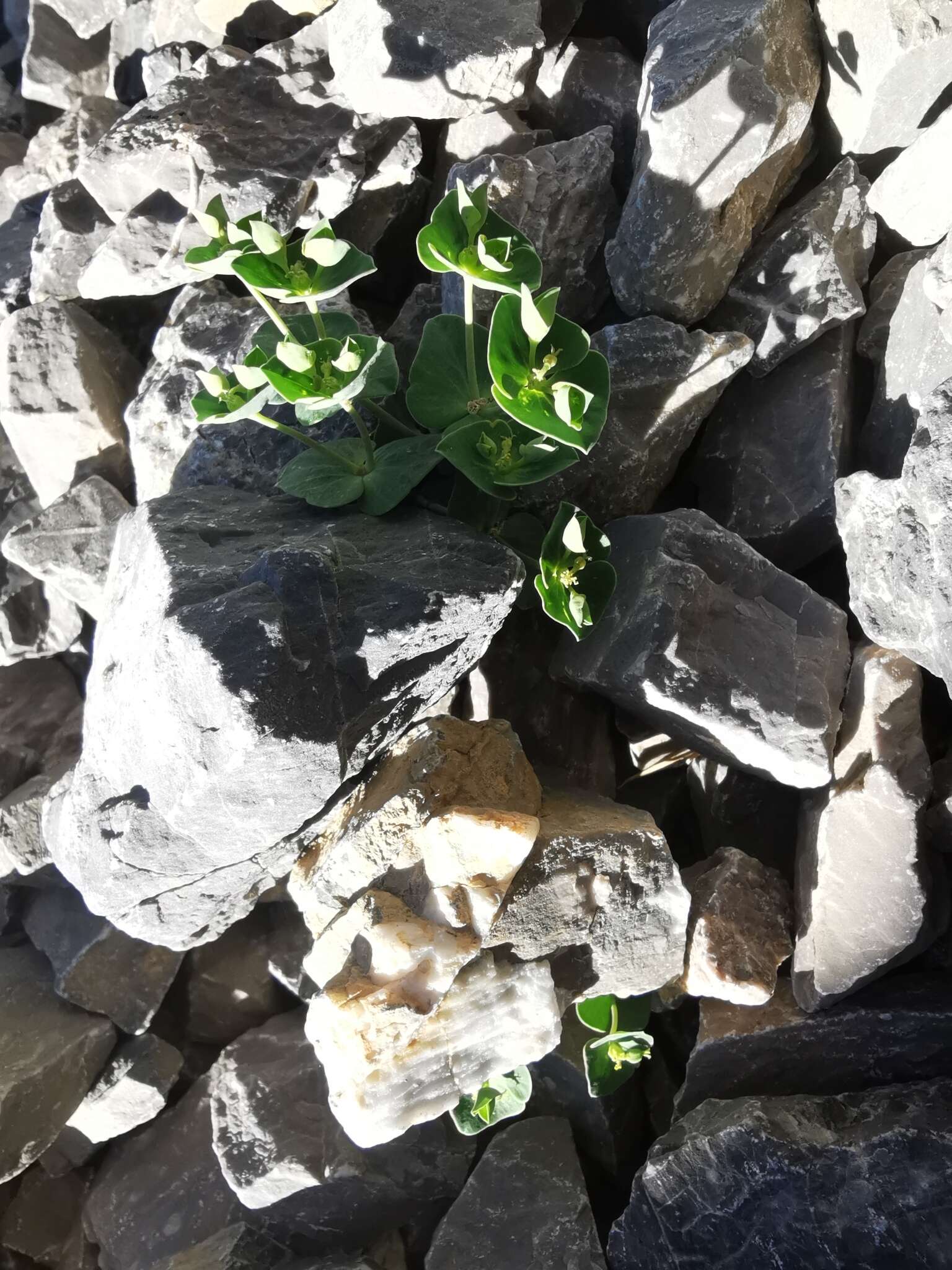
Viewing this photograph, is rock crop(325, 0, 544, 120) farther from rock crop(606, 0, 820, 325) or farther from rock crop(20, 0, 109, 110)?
rock crop(20, 0, 109, 110)

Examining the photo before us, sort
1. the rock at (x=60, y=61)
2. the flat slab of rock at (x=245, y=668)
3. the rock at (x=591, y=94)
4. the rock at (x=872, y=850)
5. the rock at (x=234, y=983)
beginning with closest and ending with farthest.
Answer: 1. the flat slab of rock at (x=245, y=668)
2. the rock at (x=872, y=850)
3. the rock at (x=591, y=94)
4. the rock at (x=234, y=983)
5. the rock at (x=60, y=61)

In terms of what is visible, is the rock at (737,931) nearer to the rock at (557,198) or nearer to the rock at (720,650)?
the rock at (720,650)

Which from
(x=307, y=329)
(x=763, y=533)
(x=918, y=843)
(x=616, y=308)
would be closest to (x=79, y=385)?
(x=307, y=329)

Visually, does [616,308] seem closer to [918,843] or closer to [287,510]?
[287,510]

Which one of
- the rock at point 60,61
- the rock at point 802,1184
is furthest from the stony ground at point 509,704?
the rock at point 60,61

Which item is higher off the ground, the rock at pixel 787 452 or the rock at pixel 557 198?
the rock at pixel 557 198
